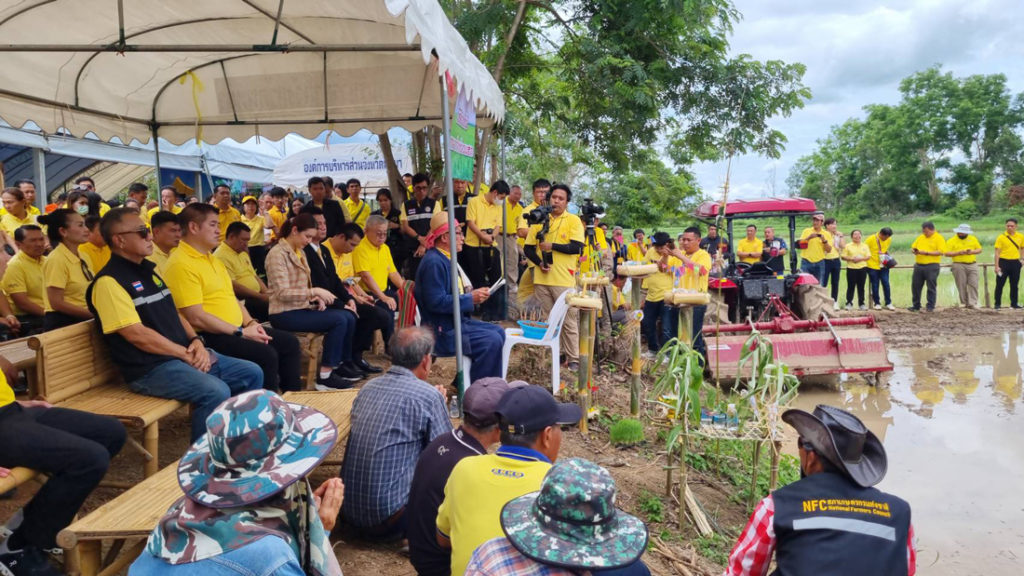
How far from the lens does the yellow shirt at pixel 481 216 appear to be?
8172 mm

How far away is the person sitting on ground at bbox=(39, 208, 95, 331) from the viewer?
184 inches

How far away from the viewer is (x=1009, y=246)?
13531 mm

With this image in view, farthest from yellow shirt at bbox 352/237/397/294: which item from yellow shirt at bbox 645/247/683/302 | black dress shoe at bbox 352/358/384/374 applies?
yellow shirt at bbox 645/247/683/302

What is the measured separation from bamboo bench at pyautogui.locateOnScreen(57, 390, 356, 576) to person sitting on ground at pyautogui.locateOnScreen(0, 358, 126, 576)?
13 centimetres

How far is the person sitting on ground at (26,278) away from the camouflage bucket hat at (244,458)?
4.76m

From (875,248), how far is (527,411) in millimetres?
13313

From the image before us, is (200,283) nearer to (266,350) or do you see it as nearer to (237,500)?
(266,350)

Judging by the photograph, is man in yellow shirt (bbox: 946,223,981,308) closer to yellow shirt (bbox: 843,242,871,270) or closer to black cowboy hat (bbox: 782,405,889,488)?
yellow shirt (bbox: 843,242,871,270)

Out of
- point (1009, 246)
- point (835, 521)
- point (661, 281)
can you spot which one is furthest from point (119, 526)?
point (1009, 246)

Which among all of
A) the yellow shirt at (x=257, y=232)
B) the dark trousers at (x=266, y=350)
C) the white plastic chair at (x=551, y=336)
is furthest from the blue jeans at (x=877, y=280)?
the dark trousers at (x=266, y=350)

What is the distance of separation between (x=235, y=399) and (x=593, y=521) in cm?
90

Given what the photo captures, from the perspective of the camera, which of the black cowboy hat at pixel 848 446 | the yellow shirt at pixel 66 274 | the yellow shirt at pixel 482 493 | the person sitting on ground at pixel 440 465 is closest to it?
the yellow shirt at pixel 482 493

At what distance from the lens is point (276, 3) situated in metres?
4.82

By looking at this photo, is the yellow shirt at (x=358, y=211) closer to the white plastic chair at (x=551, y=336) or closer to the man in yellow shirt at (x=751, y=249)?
the white plastic chair at (x=551, y=336)
